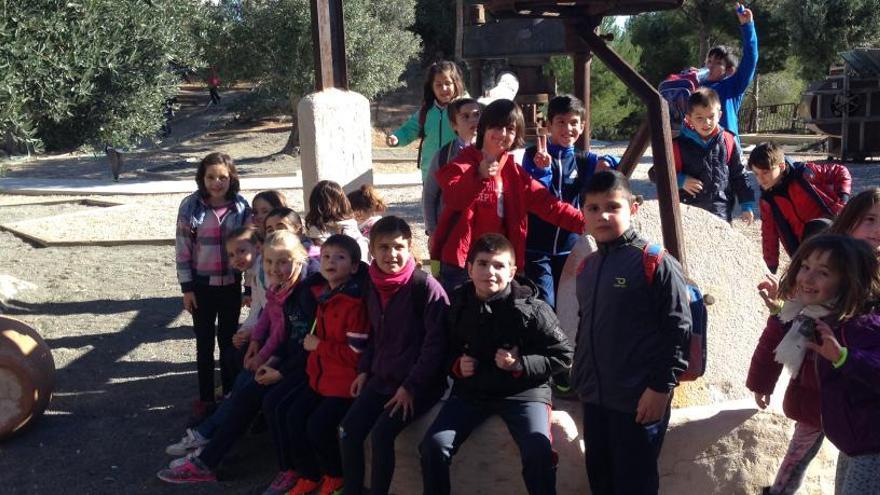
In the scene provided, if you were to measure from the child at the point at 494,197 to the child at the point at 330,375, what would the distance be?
0.46 meters

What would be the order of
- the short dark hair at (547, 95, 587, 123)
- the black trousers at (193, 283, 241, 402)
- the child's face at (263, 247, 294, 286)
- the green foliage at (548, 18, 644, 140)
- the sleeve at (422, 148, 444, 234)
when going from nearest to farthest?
1. the short dark hair at (547, 95, 587, 123)
2. the child's face at (263, 247, 294, 286)
3. the sleeve at (422, 148, 444, 234)
4. the black trousers at (193, 283, 241, 402)
5. the green foliage at (548, 18, 644, 140)

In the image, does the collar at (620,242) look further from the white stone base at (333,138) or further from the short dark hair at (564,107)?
the white stone base at (333,138)

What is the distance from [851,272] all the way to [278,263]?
2.41 m

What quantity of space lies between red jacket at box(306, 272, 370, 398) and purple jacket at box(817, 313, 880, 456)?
1.83m

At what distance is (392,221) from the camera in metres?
3.81

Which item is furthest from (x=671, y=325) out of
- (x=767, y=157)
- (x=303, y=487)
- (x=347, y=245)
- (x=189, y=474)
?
(x=189, y=474)

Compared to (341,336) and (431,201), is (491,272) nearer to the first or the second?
(341,336)

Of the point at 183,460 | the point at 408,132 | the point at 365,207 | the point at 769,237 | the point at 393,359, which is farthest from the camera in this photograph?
the point at 408,132

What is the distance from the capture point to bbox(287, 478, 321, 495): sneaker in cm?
391

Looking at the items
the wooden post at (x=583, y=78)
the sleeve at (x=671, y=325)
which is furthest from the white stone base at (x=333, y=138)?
the sleeve at (x=671, y=325)

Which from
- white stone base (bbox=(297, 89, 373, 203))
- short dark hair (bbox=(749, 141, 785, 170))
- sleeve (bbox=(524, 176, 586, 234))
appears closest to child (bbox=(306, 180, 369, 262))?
white stone base (bbox=(297, 89, 373, 203))

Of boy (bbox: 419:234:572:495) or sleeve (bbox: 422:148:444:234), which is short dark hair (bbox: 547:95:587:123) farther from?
boy (bbox: 419:234:572:495)

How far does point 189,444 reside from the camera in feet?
14.5

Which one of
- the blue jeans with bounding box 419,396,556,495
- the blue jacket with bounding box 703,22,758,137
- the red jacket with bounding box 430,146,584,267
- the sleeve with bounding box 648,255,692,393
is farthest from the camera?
the blue jacket with bounding box 703,22,758,137
